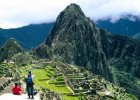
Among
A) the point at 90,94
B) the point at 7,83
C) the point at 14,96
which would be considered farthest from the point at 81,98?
the point at 14,96

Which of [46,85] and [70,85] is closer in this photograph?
[46,85]

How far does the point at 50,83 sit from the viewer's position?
552ft

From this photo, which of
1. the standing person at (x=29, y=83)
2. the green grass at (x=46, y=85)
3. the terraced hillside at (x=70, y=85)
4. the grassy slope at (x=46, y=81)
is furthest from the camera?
the green grass at (x=46, y=85)

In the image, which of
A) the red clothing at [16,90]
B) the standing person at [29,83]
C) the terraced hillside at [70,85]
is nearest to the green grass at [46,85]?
the terraced hillside at [70,85]

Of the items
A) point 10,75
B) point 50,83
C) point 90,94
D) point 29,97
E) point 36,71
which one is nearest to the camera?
point 29,97

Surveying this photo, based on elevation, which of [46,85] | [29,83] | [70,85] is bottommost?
[70,85]

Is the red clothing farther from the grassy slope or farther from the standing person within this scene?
the grassy slope

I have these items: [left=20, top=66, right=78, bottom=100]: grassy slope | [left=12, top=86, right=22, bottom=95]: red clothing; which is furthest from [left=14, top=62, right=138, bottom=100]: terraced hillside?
[left=12, top=86, right=22, bottom=95]: red clothing

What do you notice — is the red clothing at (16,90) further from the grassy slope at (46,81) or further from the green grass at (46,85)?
the green grass at (46,85)

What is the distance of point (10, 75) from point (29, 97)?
89286mm

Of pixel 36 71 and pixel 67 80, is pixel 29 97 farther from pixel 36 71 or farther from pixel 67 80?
pixel 36 71

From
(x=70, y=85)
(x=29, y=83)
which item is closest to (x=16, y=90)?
(x=29, y=83)

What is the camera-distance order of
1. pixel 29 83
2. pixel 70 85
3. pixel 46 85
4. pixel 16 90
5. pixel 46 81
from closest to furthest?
pixel 29 83 → pixel 16 90 → pixel 46 85 → pixel 70 85 → pixel 46 81

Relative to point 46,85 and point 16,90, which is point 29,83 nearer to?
point 16,90
